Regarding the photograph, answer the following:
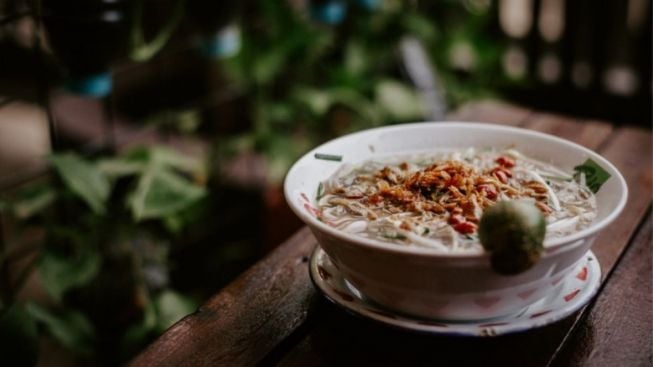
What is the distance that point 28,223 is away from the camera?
190 cm

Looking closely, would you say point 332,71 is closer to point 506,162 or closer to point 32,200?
point 32,200

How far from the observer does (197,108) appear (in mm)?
3154

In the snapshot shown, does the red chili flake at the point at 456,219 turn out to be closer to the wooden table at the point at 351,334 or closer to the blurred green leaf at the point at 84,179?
the wooden table at the point at 351,334

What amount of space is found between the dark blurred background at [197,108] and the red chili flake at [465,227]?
36.2 inches

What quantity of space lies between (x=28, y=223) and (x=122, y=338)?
0.39 meters

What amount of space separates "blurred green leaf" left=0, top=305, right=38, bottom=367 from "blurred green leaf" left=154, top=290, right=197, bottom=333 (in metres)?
0.40

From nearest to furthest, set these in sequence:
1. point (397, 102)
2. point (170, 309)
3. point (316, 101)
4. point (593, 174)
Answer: point (593, 174) → point (170, 309) → point (316, 101) → point (397, 102)

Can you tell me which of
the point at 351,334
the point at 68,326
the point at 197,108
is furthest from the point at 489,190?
the point at 197,108

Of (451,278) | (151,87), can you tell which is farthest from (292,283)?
(151,87)

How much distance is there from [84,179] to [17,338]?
1.47 ft

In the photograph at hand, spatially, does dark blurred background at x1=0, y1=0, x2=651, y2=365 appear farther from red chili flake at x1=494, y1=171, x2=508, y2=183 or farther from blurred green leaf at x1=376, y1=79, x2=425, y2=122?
red chili flake at x1=494, y1=171, x2=508, y2=183

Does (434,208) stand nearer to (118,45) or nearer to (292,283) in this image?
(292,283)

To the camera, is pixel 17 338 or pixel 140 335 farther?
pixel 140 335

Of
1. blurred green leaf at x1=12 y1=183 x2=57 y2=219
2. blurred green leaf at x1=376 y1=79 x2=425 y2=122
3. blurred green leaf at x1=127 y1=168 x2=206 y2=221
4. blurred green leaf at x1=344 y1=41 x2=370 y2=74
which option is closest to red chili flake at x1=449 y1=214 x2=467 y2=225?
blurred green leaf at x1=127 y1=168 x2=206 y2=221
